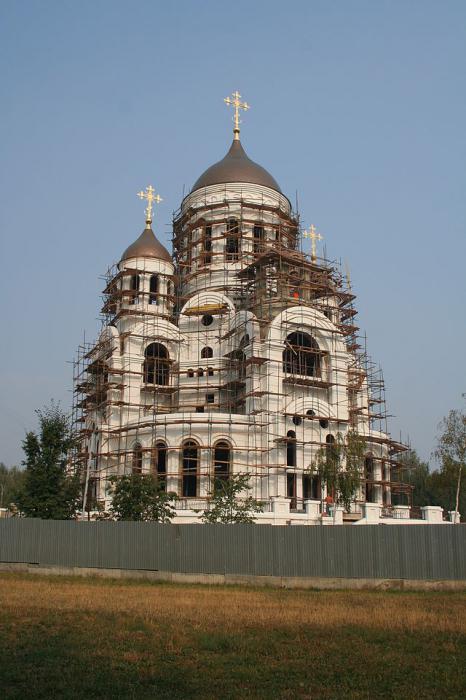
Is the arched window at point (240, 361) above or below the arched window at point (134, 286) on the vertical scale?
below

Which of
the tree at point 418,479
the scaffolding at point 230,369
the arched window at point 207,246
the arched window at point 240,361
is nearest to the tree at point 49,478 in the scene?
the scaffolding at point 230,369

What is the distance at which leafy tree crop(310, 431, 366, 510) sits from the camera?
35.0 m

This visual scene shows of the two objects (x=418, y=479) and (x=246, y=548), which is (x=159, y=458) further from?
(x=418, y=479)

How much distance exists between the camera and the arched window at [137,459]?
3744 centimetres

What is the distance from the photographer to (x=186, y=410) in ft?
134

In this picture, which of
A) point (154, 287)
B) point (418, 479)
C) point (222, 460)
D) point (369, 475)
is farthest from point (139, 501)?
point (418, 479)

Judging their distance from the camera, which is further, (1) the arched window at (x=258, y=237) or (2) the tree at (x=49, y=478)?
(1) the arched window at (x=258, y=237)

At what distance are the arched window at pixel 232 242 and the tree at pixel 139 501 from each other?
64.5 ft

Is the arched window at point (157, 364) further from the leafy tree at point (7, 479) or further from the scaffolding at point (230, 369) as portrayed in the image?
the leafy tree at point (7, 479)

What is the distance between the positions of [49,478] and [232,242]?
66.7ft

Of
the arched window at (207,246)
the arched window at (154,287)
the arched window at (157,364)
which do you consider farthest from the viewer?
the arched window at (207,246)

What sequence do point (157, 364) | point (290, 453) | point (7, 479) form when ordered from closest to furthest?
1. point (290, 453)
2. point (157, 364)
3. point (7, 479)

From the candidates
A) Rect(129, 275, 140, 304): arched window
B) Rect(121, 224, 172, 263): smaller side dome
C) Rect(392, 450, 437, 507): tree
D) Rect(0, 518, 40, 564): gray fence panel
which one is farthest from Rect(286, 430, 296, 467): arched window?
Rect(392, 450, 437, 507): tree

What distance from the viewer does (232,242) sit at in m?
46.9
